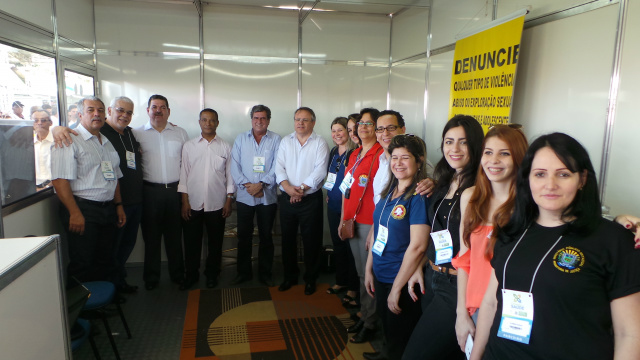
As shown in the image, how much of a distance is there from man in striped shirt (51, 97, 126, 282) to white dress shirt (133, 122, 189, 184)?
18.7 inches

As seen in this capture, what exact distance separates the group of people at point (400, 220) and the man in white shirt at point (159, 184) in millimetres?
14

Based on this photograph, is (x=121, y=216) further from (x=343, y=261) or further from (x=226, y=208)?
(x=343, y=261)

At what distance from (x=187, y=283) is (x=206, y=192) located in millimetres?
941

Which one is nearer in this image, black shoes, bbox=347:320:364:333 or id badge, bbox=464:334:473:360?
id badge, bbox=464:334:473:360

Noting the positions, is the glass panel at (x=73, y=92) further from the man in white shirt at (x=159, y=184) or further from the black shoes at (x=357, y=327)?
the black shoes at (x=357, y=327)

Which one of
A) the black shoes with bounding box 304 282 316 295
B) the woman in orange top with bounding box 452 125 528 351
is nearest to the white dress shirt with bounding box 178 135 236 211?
the black shoes with bounding box 304 282 316 295

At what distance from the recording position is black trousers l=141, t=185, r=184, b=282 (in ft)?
12.3

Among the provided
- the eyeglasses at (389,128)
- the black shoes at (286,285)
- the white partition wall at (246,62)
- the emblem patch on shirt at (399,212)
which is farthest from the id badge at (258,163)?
the emblem patch on shirt at (399,212)

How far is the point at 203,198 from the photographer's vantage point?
12.7 feet

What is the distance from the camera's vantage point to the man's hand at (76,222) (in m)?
2.88

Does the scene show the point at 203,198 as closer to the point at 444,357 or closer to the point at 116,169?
the point at 116,169

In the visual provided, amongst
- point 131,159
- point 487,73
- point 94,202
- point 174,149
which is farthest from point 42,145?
point 487,73

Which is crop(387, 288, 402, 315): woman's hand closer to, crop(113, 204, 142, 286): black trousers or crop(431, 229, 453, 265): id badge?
crop(431, 229, 453, 265): id badge

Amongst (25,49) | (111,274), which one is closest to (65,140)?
(25,49)
